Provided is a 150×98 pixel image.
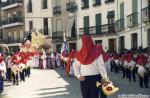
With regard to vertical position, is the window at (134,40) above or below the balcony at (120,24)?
below

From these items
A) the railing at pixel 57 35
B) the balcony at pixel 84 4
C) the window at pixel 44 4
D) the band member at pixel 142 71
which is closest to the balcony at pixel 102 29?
the balcony at pixel 84 4

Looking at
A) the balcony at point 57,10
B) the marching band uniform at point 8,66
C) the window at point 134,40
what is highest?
the balcony at point 57,10

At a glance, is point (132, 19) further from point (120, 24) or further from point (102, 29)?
point (102, 29)

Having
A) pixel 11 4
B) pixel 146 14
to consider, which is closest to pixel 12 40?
pixel 11 4

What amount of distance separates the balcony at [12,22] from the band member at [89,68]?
198 feet

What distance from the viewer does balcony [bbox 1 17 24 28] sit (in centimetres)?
7146

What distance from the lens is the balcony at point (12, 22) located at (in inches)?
2813

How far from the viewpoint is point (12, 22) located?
73750mm

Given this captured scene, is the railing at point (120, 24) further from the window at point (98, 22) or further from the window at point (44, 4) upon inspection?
the window at point (44, 4)

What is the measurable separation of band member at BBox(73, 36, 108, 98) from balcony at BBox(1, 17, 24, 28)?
60.3 m

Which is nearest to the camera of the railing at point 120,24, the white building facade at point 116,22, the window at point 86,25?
the white building facade at point 116,22

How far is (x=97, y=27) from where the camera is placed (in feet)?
171

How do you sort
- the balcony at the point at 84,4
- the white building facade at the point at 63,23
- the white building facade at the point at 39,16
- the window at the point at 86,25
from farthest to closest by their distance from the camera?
the white building facade at the point at 39,16, the white building facade at the point at 63,23, the balcony at the point at 84,4, the window at the point at 86,25

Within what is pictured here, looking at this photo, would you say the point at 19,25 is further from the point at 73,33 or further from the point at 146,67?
the point at 146,67
